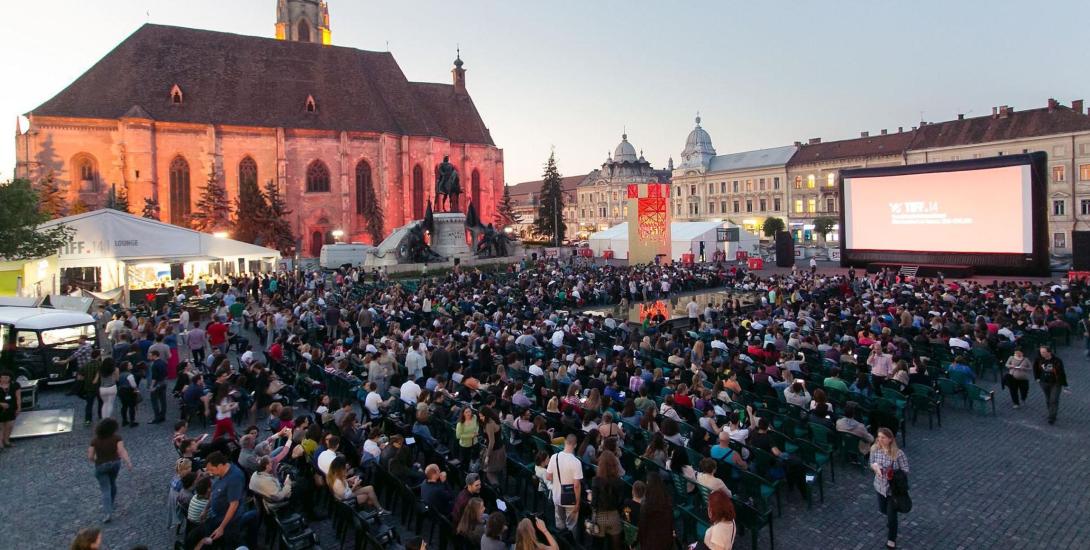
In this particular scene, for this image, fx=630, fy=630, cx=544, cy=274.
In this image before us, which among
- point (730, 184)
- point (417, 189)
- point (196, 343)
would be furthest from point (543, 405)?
point (730, 184)

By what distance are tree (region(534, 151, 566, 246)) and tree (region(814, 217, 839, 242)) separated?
24780mm

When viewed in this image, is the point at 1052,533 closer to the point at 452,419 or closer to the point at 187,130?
the point at 452,419

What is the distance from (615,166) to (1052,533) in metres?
77.4

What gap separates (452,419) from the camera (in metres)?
9.16

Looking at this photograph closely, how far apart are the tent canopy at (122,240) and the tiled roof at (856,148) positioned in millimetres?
59248

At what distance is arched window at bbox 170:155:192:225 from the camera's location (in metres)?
46.2

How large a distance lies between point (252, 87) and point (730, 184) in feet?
166

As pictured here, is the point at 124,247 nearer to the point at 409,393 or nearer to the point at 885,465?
the point at 409,393

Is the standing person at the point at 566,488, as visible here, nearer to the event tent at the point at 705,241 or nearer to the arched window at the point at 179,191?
the event tent at the point at 705,241

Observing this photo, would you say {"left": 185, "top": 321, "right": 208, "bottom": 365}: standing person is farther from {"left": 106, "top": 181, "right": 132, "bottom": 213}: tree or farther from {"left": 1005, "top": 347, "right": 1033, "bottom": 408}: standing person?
{"left": 106, "top": 181, "right": 132, "bottom": 213}: tree

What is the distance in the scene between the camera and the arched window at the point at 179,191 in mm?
46188

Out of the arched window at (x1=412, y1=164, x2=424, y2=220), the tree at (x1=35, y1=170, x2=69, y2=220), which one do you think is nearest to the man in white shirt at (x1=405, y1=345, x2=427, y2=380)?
the tree at (x1=35, y1=170, x2=69, y2=220)

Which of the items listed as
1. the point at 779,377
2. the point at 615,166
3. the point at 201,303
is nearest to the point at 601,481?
the point at 779,377

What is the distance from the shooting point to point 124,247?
2223 cm
